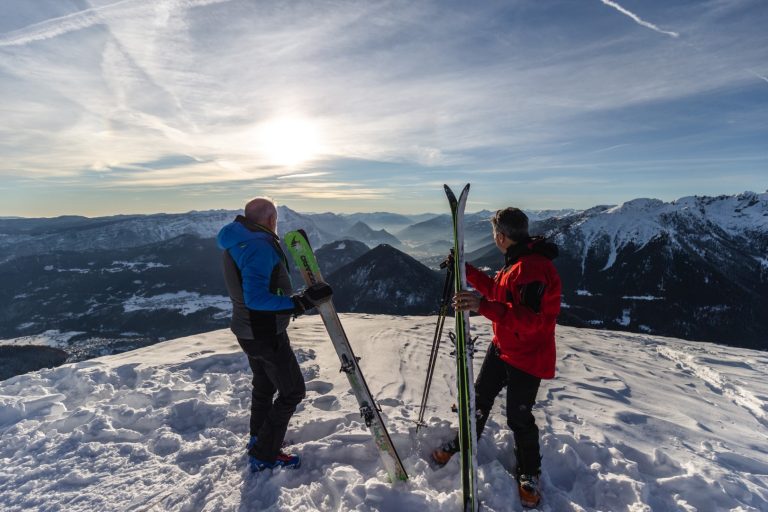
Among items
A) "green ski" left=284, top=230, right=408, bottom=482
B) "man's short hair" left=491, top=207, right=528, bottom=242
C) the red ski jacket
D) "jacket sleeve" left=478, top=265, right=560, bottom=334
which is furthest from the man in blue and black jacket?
"man's short hair" left=491, top=207, right=528, bottom=242

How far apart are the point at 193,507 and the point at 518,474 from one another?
14.8 ft

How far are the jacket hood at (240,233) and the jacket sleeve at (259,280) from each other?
0.15 meters

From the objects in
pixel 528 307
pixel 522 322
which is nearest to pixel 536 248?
pixel 528 307

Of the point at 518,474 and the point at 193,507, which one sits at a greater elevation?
the point at 518,474

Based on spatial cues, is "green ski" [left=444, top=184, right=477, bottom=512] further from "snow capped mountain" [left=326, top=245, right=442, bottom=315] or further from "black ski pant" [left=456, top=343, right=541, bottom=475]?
"snow capped mountain" [left=326, top=245, right=442, bottom=315]

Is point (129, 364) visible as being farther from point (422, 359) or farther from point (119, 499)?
point (422, 359)

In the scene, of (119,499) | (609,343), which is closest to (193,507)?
(119,499)

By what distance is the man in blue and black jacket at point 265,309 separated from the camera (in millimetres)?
4949

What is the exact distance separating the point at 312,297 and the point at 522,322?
2.56 metres

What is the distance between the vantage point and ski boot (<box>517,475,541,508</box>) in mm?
4965

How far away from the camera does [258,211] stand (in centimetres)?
530

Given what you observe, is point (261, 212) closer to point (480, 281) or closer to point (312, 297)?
point (312, 297)

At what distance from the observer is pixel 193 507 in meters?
5.28

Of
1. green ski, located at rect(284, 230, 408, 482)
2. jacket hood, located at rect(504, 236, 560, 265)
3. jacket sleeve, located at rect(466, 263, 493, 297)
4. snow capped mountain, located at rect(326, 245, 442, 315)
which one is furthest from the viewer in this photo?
snow capped mountain, located at rect(326, 245, 442, 315)
